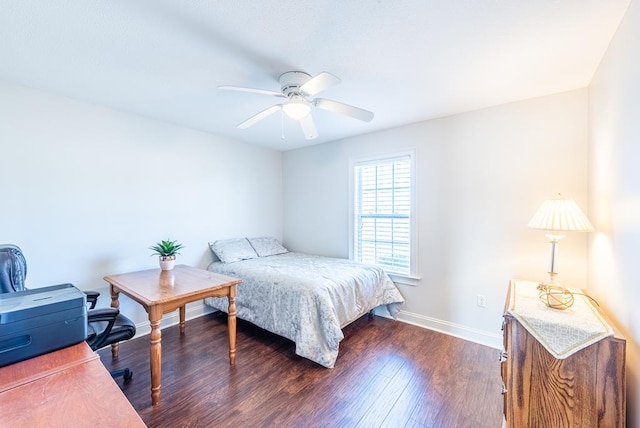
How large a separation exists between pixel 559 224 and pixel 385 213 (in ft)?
6.00

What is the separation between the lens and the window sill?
3.14 m

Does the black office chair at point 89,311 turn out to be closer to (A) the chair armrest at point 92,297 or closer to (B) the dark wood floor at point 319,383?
(A) the chair armrest at point 92,297

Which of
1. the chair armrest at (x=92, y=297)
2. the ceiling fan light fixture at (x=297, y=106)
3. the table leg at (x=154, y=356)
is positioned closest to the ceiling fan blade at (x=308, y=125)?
the ceiling fan light fixture at (x=297, y=106)

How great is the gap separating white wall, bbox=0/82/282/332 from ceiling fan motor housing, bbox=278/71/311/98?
188cm

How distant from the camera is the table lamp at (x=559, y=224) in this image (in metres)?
1.59

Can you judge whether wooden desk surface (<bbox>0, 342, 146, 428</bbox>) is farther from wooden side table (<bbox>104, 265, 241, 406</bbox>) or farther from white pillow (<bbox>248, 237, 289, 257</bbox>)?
white pillow (<bbox>248, 237, 289, 257</bbox>)

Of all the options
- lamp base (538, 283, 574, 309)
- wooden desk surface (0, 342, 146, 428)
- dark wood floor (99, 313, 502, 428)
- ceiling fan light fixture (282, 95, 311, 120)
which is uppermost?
ceiling fan light fixture (282, 95, 311, 120)

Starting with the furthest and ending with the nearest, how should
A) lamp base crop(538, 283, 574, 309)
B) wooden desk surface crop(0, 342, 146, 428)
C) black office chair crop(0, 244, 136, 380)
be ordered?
black office chair crop(0, 244, 136, 380) < lamp base crop(538, 283, 574, 309) < wooden desk surface crop(0, 342, 146, 428)

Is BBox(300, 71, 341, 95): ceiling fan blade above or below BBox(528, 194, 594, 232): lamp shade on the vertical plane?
above

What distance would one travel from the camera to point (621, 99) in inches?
59.0

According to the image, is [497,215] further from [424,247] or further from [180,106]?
[180,106]

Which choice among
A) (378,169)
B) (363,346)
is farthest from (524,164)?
(363,346)

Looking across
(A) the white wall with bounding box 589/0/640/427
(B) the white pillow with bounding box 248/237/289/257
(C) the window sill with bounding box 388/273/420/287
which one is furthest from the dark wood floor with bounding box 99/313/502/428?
(B) the white pillow with bounding box 248/237/289/257

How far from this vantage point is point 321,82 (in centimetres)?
166
